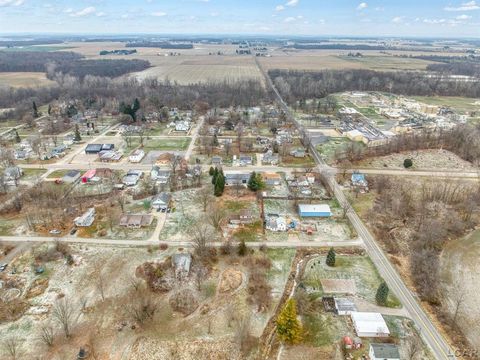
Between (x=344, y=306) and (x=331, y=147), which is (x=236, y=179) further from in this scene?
(x=344, y=306)

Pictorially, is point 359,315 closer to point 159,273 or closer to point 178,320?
point 178,320

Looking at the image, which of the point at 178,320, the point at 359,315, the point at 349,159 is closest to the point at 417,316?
the point at 359,315

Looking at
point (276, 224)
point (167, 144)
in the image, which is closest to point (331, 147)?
point (276, 224)

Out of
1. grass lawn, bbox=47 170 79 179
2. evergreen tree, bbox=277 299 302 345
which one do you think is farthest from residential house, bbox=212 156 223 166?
evergreen tree, bbox=277 299 302 345

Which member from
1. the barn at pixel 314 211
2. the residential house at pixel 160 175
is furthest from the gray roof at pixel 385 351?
the residential house at pixel 160 175

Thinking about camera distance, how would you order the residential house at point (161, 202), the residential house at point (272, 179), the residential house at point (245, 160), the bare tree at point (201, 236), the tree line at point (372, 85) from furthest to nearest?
the tree line at point (372, 85) → the residential house at point (245, 160) → the residential house at point (272, 179) → the residential house at point (161, 202) → the bare tree at point (201, 236)

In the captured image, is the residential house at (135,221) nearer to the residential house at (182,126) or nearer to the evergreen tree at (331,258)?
the evergreen tree at (331,258)

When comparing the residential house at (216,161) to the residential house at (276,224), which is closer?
the residential house at (276,224)
